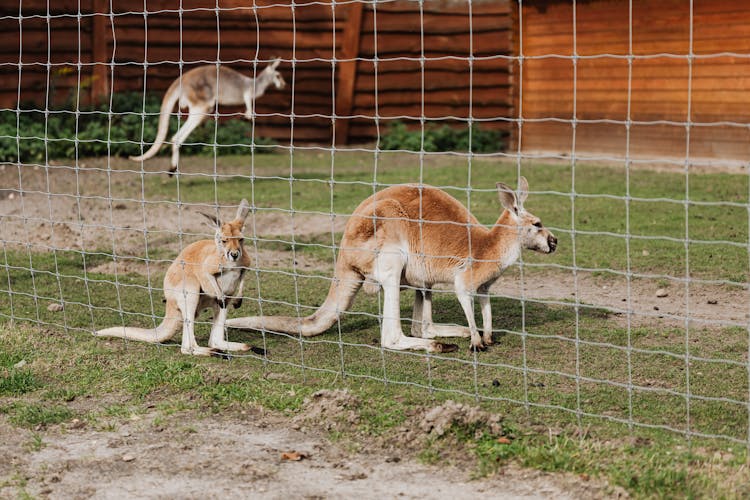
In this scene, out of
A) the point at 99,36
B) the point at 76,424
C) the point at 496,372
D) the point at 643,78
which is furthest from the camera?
the point at 99,36

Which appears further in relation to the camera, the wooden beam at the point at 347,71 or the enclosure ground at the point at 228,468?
the wooden beam at the point at 347,71

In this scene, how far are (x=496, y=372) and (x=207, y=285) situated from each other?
140 centimetres

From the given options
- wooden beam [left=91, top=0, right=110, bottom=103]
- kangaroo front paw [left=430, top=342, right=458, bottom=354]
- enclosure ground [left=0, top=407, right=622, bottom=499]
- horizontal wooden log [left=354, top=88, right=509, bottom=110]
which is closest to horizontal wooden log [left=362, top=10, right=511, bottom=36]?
horizontal wooden log [left=354, top=88, right=509, bottom=110]

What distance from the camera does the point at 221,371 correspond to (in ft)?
15.4

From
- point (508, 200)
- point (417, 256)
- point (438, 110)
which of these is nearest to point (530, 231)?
point (508, 200)

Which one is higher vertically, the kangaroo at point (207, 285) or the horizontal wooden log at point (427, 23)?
the horizontal wooden log at point (427, 23)

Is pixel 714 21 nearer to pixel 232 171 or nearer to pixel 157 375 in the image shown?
pixel 232 171

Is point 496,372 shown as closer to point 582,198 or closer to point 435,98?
point 582,198

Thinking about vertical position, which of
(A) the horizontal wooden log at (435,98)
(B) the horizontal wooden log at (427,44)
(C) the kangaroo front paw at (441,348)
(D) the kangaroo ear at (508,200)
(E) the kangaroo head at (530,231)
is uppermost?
(B) the horizontal wooden log at (427,44)

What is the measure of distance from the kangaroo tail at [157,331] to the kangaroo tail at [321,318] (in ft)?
0.84

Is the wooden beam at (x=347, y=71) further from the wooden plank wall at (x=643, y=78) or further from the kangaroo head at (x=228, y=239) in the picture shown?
the kangaroo head at (x=228, y=239)

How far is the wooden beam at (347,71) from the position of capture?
14281 mm

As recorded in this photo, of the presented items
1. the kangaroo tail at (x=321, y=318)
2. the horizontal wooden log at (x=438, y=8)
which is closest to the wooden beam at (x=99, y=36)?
the horizontal wooden log at (x=438, y=8)

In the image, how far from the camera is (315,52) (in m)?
14.8
